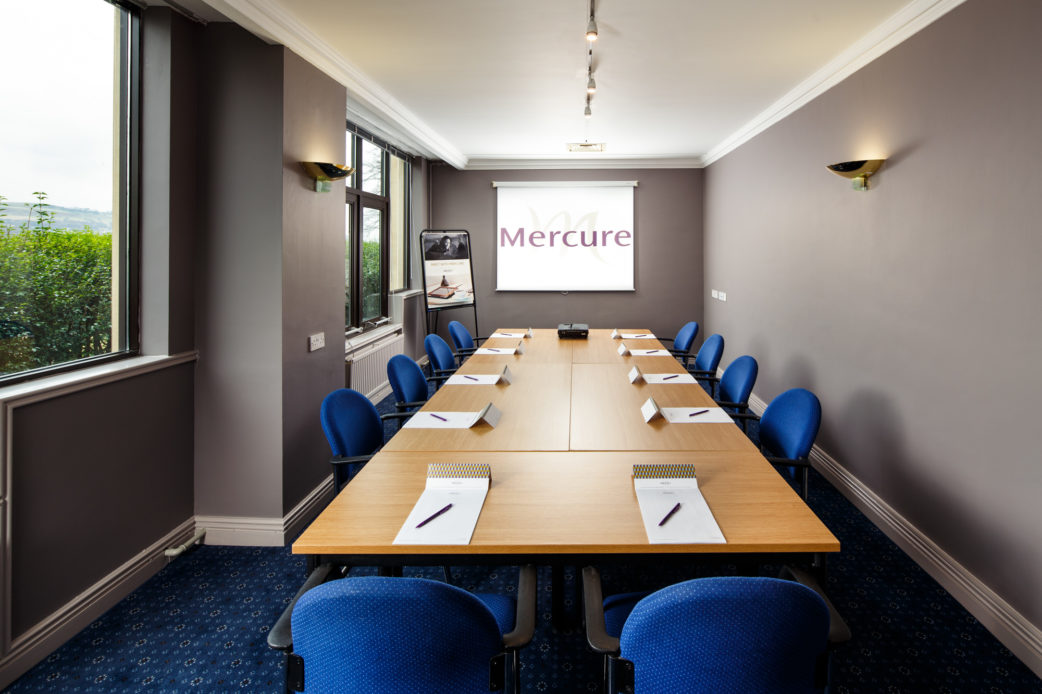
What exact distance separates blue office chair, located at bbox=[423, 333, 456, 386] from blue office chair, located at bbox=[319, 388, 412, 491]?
1.55 m

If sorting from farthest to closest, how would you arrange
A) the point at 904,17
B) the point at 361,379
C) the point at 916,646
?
the point at 361,379 → the point at 904,17 → the point at 916,646

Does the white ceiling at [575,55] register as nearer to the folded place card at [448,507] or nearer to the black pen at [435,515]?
the folded place card at [448,507]

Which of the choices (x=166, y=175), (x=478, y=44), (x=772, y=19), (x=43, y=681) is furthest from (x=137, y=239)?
(x=772, y=19)

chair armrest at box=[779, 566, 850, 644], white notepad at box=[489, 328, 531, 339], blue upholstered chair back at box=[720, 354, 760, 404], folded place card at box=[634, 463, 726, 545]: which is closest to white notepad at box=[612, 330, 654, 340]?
white notepad at box=[489, 328, 531, 339]

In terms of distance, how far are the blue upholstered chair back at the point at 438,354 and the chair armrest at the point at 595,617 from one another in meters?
3.26

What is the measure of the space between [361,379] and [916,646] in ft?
15.5

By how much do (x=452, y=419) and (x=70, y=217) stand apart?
6.34 ft

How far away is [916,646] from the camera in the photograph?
2441 millimetres

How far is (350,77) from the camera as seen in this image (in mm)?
4379

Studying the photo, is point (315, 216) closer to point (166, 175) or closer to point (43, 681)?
point (166, 175)

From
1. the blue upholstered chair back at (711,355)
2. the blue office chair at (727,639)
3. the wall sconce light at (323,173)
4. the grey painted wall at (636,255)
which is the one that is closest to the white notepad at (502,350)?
the blue upholstered chair back at (711,355)

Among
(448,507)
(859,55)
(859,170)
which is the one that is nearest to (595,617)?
(448,507)

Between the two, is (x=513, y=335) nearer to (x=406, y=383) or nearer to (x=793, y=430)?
(x=406, y=383)

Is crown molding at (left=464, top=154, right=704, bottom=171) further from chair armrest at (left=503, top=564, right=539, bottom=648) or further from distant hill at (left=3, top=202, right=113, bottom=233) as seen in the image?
chair armrest at (left=503, top=564, right=539, bottom=648)
